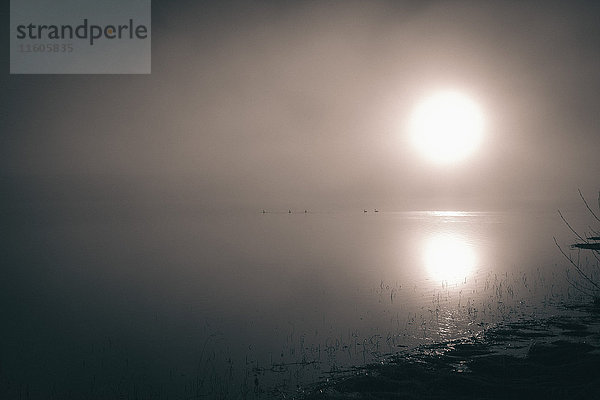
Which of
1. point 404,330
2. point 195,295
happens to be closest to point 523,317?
point 404,330

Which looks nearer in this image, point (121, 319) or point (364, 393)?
point (364, 393)

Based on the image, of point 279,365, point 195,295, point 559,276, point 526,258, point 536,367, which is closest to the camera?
point 536,367

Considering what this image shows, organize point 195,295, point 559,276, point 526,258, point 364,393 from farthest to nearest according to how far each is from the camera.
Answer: point 526,258 < point 559,276 < point 195,295 < point 364,393

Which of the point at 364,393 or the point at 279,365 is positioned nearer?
the point at 364,393

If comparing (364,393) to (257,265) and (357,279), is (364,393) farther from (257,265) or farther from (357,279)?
(257,265)

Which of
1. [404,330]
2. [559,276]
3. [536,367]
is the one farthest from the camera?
[559,276]

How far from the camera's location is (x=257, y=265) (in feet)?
216

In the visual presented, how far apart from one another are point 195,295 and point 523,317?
28834 millimetres

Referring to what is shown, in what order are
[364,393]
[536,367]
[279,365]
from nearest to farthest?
[364,393] < [536,367] < [279,365]

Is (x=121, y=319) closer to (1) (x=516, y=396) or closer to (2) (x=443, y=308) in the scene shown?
(2) (x=443, y=308)

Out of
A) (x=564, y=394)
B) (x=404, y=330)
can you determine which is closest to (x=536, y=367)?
(x=564, y=394)

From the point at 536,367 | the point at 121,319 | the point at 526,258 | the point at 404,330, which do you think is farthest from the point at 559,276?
the point at 121,319

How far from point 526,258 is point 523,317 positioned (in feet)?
131

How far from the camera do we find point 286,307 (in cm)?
3725
